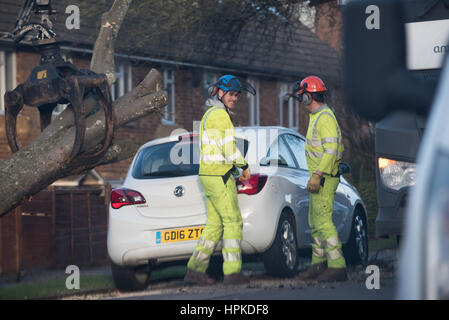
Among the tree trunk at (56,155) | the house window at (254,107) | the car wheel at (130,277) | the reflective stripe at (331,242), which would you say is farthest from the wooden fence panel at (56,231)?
the house window at (254,107)

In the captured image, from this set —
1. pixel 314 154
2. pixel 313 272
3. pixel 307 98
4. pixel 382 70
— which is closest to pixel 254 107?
pixel 307 98

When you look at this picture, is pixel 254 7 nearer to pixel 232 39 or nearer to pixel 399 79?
pixel 232 39

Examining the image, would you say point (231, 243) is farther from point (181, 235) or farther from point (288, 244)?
point (288, 244)

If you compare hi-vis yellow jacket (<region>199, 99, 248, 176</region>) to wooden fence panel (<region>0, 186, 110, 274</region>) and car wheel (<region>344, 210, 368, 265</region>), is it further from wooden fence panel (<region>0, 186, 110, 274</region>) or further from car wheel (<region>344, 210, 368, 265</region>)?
wooden fence panel (<region>0, 186, 110, 274</region>)

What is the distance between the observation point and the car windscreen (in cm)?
974

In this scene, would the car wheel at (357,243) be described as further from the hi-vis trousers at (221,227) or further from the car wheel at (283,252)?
the hi-vis trousers at (221,227)

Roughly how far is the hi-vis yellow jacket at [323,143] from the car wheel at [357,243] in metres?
2.18

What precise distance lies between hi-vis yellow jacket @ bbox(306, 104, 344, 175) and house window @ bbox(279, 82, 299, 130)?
22.4m

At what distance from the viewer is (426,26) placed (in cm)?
779

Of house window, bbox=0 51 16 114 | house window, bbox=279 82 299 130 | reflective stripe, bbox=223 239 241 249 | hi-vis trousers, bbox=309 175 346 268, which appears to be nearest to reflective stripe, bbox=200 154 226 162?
reflective stripe, bbox=223 239 241 249

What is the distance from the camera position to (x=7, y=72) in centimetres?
2239

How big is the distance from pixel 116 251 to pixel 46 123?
286 centimetres

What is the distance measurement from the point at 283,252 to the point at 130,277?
1.72 m

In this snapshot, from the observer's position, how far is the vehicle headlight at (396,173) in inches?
292
